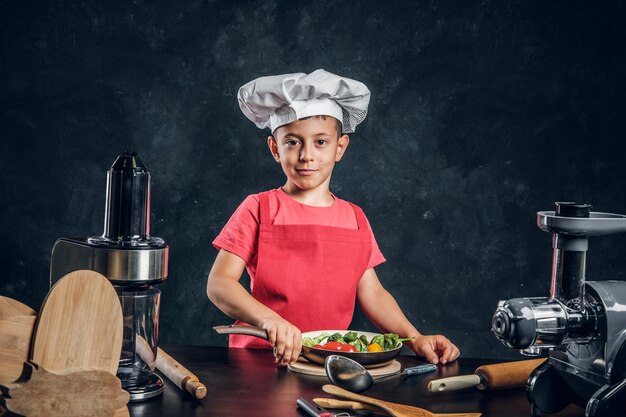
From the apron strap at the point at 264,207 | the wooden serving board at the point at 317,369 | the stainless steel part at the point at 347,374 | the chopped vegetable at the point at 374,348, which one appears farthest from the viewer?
the apron strap at the point at 264,207

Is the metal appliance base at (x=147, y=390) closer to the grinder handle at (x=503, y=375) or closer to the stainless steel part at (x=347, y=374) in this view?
the stainless steel part at (x=347, y=374)

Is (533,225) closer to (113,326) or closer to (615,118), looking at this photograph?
(615,118)

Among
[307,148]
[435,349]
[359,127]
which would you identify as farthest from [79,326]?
[359,127]

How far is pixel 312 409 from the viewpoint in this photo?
3.99 ft

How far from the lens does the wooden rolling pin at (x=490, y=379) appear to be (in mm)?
1383

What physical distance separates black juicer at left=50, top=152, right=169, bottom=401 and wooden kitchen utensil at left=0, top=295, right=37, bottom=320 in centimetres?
16

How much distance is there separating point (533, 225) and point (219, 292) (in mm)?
1514

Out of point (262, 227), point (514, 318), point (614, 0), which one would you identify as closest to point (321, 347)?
point (514, 318)

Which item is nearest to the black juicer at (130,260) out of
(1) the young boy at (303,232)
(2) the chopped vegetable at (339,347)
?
(2) the chopped vegetable at (339,347)

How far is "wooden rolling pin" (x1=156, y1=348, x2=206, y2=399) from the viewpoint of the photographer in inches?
50.0

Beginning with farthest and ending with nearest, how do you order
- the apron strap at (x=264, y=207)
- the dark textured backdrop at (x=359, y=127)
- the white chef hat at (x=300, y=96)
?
the dark textured backdrop at (x=359, y=127) → the apron strap at (x=264, y=207) → the white chef hat at (x=300, y=96)

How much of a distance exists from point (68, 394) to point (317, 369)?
53cm

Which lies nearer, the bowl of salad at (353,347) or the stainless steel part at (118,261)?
the stainless steel part at (118,261)

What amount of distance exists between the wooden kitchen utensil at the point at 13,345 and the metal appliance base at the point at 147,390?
0.74 feet
